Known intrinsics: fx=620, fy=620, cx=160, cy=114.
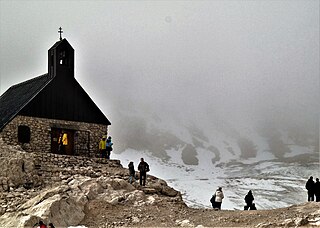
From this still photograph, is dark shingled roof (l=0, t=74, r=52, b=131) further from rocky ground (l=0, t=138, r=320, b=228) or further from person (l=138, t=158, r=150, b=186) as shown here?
person (l=138, t=158, r=150, b=186)

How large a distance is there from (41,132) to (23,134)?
128cm

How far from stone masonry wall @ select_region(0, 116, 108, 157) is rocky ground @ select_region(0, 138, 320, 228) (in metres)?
2.22

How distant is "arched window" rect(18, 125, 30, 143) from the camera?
132 feet

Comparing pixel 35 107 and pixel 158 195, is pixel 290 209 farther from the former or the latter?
pixel 35 107

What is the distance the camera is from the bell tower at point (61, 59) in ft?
142

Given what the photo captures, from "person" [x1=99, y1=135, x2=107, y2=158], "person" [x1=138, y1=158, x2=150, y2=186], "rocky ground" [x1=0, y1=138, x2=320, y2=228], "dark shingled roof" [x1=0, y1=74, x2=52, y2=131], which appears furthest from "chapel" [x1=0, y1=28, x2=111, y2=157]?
"person" [x1=138, y1=158, x2=150, y2=186]

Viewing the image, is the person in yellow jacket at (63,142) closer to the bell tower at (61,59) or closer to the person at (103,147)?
the person at (103,147)

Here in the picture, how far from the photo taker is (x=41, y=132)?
135 ft

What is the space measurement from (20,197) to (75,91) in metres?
12.0

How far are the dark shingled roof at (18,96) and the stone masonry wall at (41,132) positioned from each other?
0.55 meters

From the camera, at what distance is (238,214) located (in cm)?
3027

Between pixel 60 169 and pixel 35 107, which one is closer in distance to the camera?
pixel 60 169

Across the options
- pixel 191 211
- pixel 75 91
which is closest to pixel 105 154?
pixel 75 91

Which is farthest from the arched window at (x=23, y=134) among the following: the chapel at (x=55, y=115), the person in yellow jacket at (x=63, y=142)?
the person in yellow jacket at (x=63, y=142)
